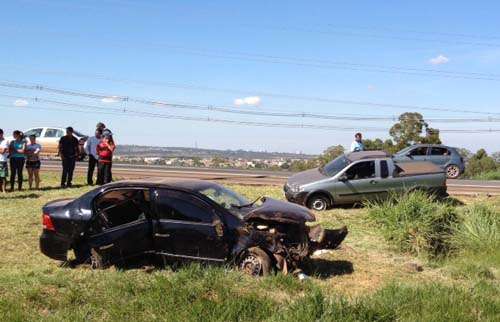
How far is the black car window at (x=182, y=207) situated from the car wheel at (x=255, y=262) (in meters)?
0.74

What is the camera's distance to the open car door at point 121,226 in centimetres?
855

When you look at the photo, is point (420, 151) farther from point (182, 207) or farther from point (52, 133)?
point (52, 133)

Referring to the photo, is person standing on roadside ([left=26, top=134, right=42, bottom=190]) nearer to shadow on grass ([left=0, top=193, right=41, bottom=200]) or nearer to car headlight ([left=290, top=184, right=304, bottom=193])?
shadow on grass ([left=0, top=193, right=41, bottom=200])

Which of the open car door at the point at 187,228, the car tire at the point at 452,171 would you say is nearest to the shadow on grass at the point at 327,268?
the open car door at the point at 187,228

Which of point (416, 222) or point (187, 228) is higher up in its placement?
point (187, 228)

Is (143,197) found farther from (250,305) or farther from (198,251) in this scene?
(250,305)

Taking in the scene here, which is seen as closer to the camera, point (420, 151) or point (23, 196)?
point (23, 196)

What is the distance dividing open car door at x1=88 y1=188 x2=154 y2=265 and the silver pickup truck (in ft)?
22.9

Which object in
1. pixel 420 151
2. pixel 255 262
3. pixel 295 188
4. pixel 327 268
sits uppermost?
pixel 420 151

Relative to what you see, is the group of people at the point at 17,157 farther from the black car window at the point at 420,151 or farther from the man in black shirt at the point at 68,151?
the black car window at the point at 420,151

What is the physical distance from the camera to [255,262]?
26.5 feet

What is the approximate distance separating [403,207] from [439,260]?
1983mm

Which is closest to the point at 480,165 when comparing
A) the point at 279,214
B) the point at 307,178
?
the point at 307,178

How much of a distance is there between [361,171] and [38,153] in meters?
9.14
